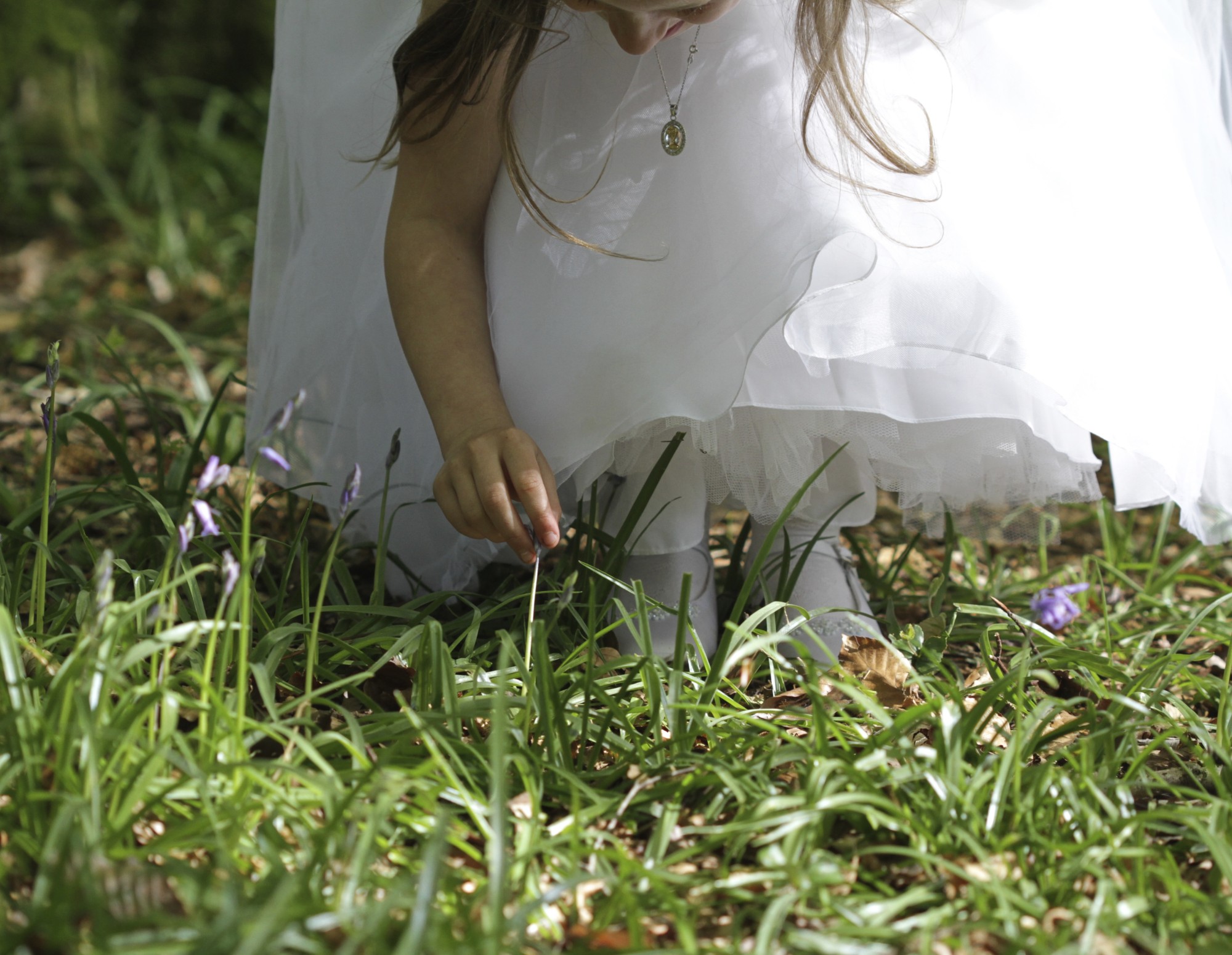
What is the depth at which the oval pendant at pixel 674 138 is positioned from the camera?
3.98 ft

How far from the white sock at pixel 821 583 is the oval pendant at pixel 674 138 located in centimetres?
47

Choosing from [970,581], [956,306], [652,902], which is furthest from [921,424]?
[652,902]

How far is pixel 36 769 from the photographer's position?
829 millimetres

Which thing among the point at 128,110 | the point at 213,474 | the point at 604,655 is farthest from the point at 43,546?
the point at 128,110

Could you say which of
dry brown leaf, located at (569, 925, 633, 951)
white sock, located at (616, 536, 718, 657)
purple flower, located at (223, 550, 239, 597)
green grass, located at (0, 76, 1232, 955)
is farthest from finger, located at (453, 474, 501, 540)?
dry brown leaf, located at (569, 925, 633, 951)

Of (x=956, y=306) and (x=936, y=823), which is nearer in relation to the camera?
(x=936, y=823)

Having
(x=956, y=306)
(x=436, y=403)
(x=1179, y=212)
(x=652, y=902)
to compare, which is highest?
(x=1179, y=212)

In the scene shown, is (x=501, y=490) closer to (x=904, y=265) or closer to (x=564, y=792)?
(x=564, y=792)

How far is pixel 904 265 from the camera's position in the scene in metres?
1.16

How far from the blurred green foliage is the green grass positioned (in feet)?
7.38

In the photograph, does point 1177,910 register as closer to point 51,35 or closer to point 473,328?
point 473,328

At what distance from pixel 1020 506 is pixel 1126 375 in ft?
1.54

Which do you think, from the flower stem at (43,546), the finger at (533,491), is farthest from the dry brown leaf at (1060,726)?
the flower stem at (43,546)

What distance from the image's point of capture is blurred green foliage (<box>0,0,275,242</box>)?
10.8 ft
